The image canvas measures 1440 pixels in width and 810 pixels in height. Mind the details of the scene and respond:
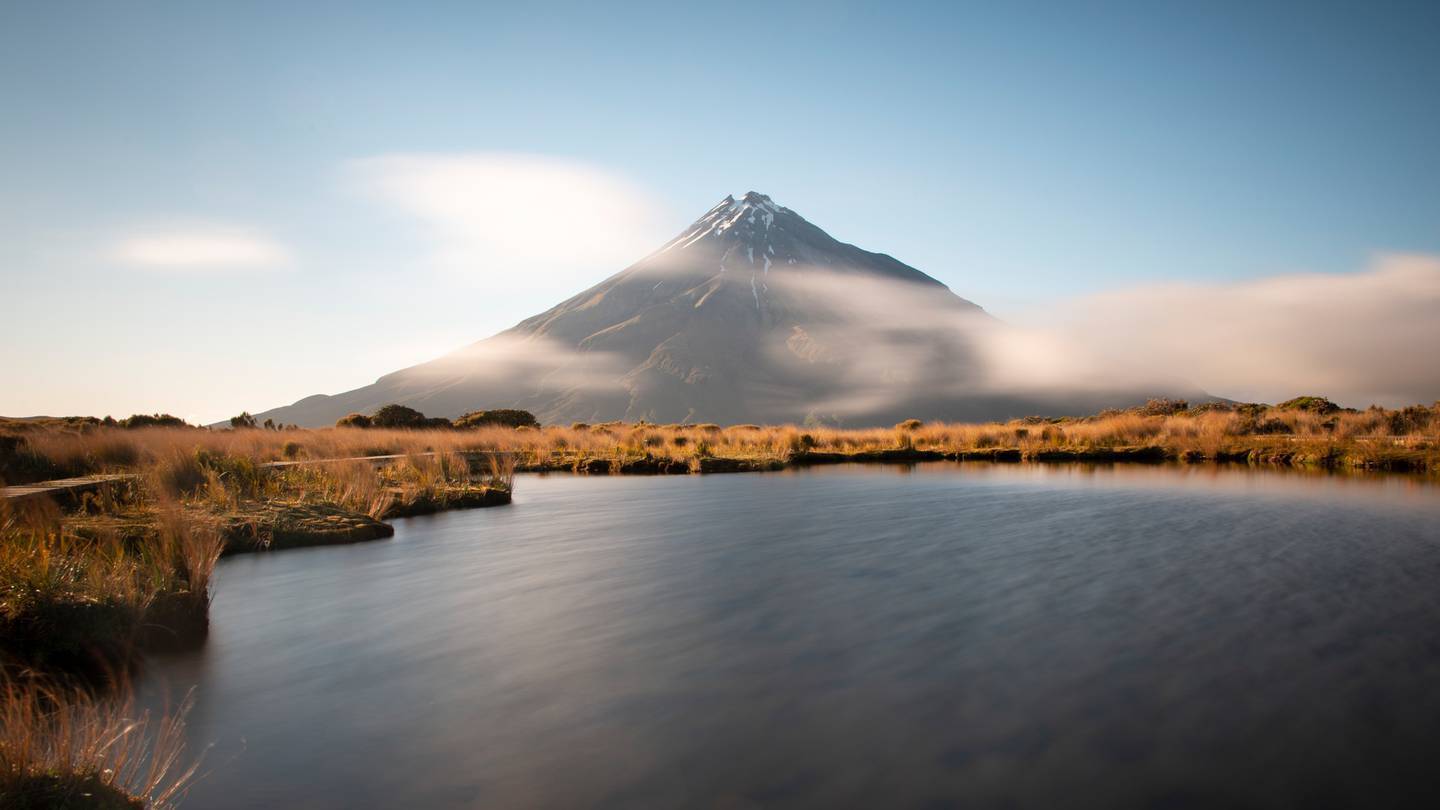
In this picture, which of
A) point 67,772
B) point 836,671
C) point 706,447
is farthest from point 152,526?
point 706,447

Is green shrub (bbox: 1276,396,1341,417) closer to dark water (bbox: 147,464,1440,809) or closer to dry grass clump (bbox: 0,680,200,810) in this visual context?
dark water (bbox: 147,464,1440,809)

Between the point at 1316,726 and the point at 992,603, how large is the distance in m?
3.31

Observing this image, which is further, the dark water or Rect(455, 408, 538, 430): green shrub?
Rect(455, 408, 538, 430): green shrub

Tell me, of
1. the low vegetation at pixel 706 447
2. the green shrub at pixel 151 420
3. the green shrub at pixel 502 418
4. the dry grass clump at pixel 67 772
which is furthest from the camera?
the green shrub at pixel 502 418

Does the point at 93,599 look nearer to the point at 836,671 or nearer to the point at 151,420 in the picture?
the point at 836,671

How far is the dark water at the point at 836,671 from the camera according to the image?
4.39 meters

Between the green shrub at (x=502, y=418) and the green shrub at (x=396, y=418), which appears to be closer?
the green shrub at (x=396, y=418)

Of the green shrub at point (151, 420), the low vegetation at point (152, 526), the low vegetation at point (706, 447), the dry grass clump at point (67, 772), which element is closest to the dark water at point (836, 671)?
the dry grass clump at point (67, 772)

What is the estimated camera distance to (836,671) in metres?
6.14

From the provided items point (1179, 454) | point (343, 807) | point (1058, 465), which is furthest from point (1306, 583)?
point (1179, 454)

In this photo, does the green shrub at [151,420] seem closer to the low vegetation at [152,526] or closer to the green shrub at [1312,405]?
the low vegetation at [152,526]

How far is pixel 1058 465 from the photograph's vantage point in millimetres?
26906

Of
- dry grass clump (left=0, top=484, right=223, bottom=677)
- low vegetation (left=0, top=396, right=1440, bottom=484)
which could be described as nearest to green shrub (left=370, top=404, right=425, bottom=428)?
low vegetation (left=0, top=396, right=1440, bottom=484)

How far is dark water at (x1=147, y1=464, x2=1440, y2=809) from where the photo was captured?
173 inches
